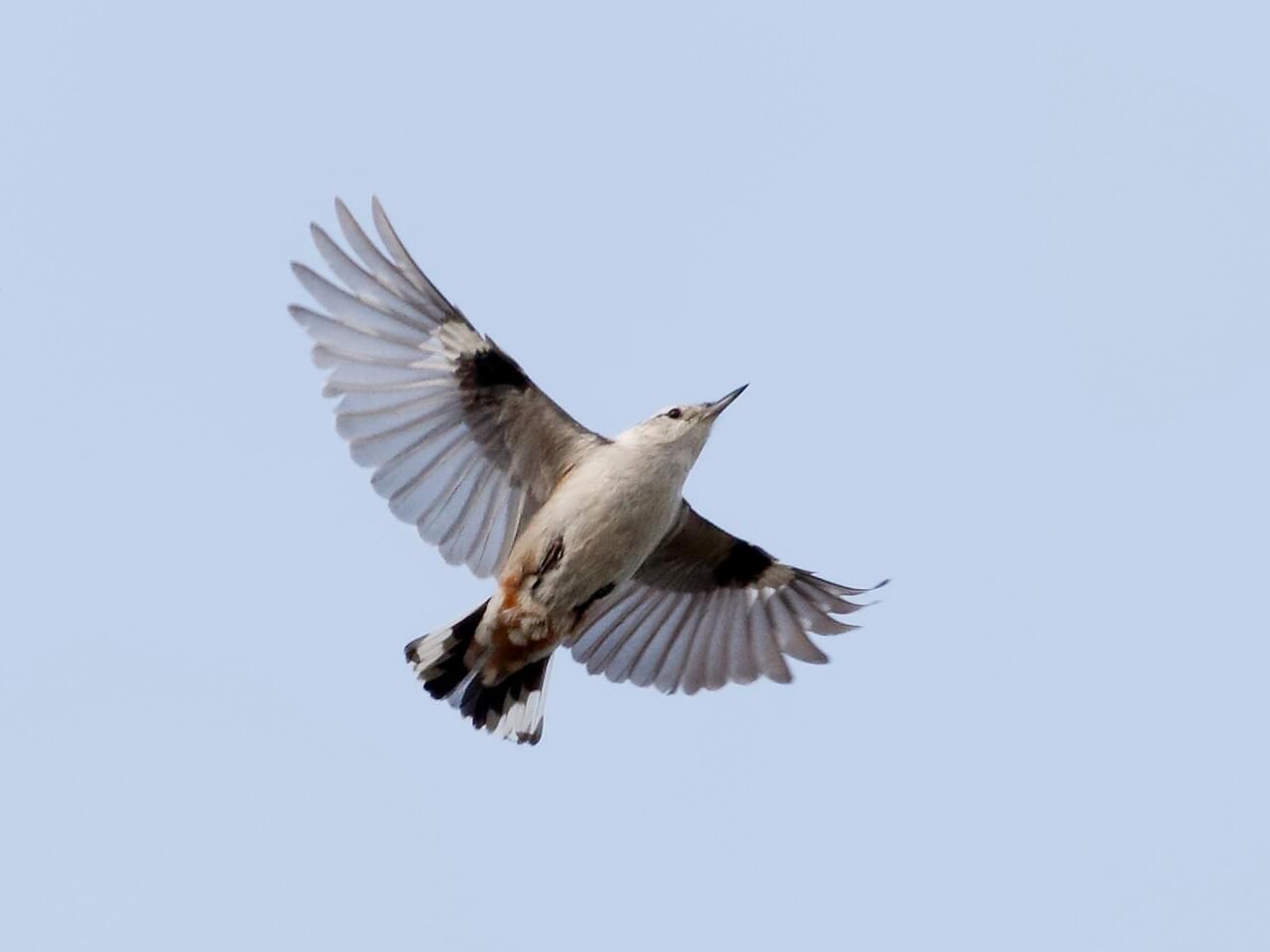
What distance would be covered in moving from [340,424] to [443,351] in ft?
2.45

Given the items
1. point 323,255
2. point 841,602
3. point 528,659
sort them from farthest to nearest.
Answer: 1. point 841,602
2. point 528,659
3. point 323,255

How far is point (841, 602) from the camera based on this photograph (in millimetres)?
13922

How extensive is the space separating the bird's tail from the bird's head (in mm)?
1438

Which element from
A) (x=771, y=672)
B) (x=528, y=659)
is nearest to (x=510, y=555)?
(x=528, y=659)

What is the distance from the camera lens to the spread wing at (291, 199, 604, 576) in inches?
478

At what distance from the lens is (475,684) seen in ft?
42.1

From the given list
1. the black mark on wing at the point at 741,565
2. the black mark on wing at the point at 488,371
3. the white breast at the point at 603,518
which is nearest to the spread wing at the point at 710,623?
the black mark on wing at the point at 741,565

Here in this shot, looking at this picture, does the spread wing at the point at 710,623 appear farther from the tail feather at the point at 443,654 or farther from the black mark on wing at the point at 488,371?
the black mark on wing at the point at 488,371

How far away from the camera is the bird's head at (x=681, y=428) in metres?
12.5

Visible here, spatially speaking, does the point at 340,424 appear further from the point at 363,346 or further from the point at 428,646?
the point at 428,646

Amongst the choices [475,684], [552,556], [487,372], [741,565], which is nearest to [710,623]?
[741,565]

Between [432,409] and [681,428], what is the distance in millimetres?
1474

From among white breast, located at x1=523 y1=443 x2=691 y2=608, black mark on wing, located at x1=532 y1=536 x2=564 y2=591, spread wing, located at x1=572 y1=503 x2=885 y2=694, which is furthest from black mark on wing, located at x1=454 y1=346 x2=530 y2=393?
spread wing, located at x1=572 y1=503 x2=885 y2=694

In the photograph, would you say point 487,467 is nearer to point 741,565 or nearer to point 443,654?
point 443,654
